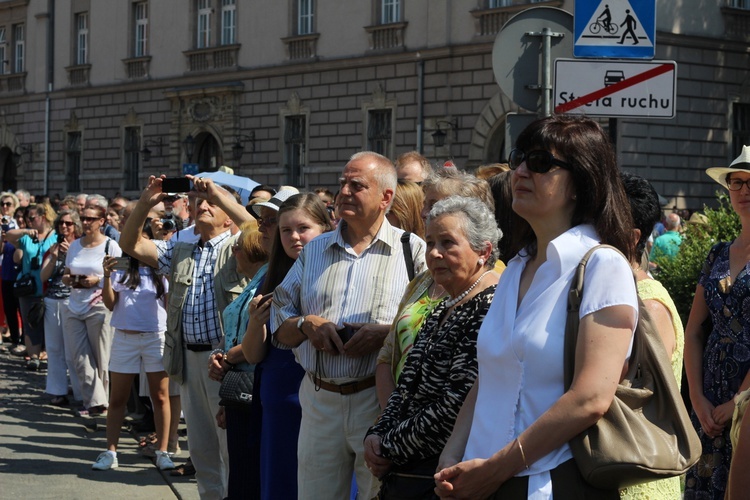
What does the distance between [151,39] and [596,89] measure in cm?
3319

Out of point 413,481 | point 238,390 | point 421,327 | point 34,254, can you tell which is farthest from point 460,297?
point 34,254

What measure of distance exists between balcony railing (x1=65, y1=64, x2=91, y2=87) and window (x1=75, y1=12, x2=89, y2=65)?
0.32 meters

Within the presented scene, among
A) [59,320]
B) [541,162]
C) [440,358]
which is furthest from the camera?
[59,320]

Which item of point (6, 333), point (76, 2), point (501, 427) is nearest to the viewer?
point (501, 427)

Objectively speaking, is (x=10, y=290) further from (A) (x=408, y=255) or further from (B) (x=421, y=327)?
(B) (x=421, y=327)

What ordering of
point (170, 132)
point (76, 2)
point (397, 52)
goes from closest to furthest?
point (397, 52) → point (170, 132) → point (76, 2)

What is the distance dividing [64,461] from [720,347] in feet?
19.1

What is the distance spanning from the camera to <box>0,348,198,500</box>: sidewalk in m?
8.26

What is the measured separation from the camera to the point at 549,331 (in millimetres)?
3271

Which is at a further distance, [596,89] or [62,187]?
[62,187]

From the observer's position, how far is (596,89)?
21.9 ft

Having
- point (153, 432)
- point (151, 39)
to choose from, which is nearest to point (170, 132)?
point (151, 39)

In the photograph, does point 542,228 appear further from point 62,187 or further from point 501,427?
point 62,187

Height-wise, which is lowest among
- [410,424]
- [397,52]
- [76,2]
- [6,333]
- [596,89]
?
[6,333]
